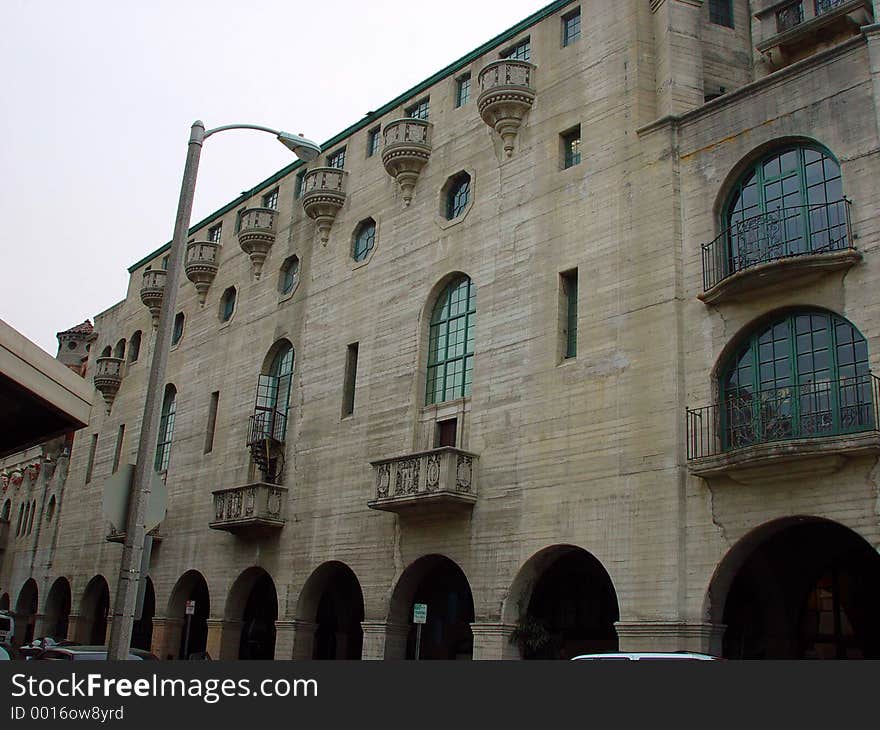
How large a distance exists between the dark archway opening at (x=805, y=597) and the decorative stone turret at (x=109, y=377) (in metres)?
32.5

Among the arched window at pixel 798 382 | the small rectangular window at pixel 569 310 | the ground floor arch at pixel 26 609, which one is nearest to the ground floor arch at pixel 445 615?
the small rectangular window at pixel 569 310

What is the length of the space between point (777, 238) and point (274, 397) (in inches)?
762

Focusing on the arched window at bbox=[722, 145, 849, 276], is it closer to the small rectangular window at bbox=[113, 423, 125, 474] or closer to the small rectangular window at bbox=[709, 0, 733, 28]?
the small rectangular window at bbox=[709, 0, 733, 28]

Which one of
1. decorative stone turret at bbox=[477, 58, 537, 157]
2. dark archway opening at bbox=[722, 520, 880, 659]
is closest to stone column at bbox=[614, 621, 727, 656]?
dark archway opening at bbox=[722, 520, 880, 659]

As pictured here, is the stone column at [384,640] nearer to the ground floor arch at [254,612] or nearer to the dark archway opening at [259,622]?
the ground floor arch at [254,612]

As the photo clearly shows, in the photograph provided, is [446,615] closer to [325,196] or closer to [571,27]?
[325,196]

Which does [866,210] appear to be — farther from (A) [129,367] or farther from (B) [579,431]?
(A) [129,367]

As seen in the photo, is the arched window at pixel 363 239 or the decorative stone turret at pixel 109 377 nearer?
the arched window at pixel 363 239

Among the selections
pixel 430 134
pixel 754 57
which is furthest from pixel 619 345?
pixel 430 134

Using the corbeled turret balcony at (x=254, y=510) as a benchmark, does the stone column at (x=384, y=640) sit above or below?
below

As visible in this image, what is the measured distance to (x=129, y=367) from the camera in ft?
151

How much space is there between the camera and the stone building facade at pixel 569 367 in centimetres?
1895

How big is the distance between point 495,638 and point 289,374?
14.3 metres

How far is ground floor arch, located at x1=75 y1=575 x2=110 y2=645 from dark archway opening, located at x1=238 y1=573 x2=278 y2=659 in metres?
9.51
